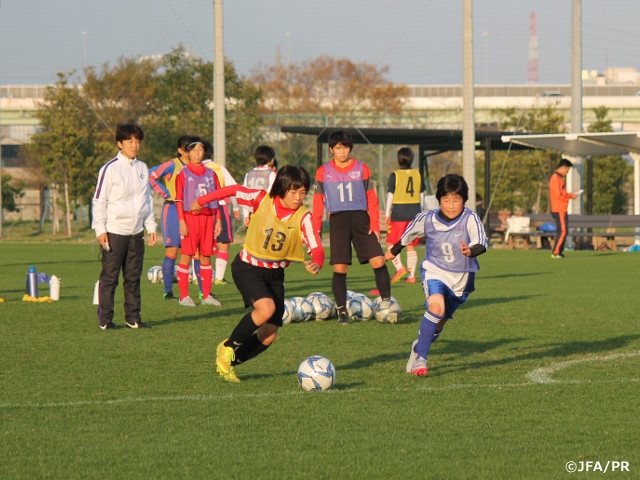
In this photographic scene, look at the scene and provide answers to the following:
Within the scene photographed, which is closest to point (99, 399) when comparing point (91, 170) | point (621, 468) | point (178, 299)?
point (621, 468)

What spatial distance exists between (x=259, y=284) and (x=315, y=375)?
0.87 meters

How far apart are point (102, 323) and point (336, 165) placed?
119 inches

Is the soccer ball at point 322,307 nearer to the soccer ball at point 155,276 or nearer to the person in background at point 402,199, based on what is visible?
the person in background at point 402,199

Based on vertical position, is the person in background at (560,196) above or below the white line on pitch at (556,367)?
above

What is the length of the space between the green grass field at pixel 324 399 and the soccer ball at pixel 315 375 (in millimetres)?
117

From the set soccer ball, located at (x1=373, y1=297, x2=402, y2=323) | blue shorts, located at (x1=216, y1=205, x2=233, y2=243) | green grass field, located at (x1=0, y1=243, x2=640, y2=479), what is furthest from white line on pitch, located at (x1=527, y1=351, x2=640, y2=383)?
blue shorts, located at (x1=216, y1=205, x2=233, y2=243)

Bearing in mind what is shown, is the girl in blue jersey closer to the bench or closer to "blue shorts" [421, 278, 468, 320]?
"blue shorts" [421, 278, 468, 320]

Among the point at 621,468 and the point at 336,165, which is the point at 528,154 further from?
the point at 621,468

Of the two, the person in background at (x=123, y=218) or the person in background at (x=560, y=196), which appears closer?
the person in background at (x=123, y=218)

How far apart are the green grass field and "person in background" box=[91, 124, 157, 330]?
1.40 feet

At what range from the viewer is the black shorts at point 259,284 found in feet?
25.7

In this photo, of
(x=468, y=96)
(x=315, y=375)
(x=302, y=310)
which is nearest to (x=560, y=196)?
(x=468, y=96)

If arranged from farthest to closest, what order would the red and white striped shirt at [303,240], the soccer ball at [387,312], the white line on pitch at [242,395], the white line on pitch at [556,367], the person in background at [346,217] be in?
the person in background at [346,217]
the soccer ball at [387,312]
the white line on pitch at [556,367]
the red and white striped shirt at [303,240]
the white line on pitch at [242,395]
